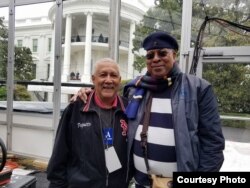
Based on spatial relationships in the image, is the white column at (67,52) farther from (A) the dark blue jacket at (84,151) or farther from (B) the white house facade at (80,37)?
(A) the dark blue jacket at (84,151)

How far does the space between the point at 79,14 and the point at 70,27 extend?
0.24 meters

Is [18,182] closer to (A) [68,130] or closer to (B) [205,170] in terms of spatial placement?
(A) [68,130]

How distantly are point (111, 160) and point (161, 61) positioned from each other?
63 cm

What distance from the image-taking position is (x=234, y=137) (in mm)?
2924

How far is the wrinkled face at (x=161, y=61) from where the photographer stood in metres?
1.60

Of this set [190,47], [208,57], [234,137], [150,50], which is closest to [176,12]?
[190,47]

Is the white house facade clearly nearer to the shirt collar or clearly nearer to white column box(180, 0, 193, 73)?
white column box(180, 0, 193, 73)

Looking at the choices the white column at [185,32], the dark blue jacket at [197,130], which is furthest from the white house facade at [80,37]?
the dark blue jacket at [197,130]

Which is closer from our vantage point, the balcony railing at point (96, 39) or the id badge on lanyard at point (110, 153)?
the id badge on lanyard at point (110, 153)

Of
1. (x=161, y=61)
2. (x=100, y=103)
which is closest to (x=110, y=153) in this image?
(x=100, y=103)

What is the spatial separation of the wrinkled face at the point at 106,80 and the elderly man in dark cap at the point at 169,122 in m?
0.14

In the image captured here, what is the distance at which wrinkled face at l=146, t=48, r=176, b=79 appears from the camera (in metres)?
1.60

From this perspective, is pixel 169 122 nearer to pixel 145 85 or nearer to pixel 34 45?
pixel 145 85

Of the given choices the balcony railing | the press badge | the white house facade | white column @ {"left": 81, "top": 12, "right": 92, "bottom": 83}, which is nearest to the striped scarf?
the press badge
